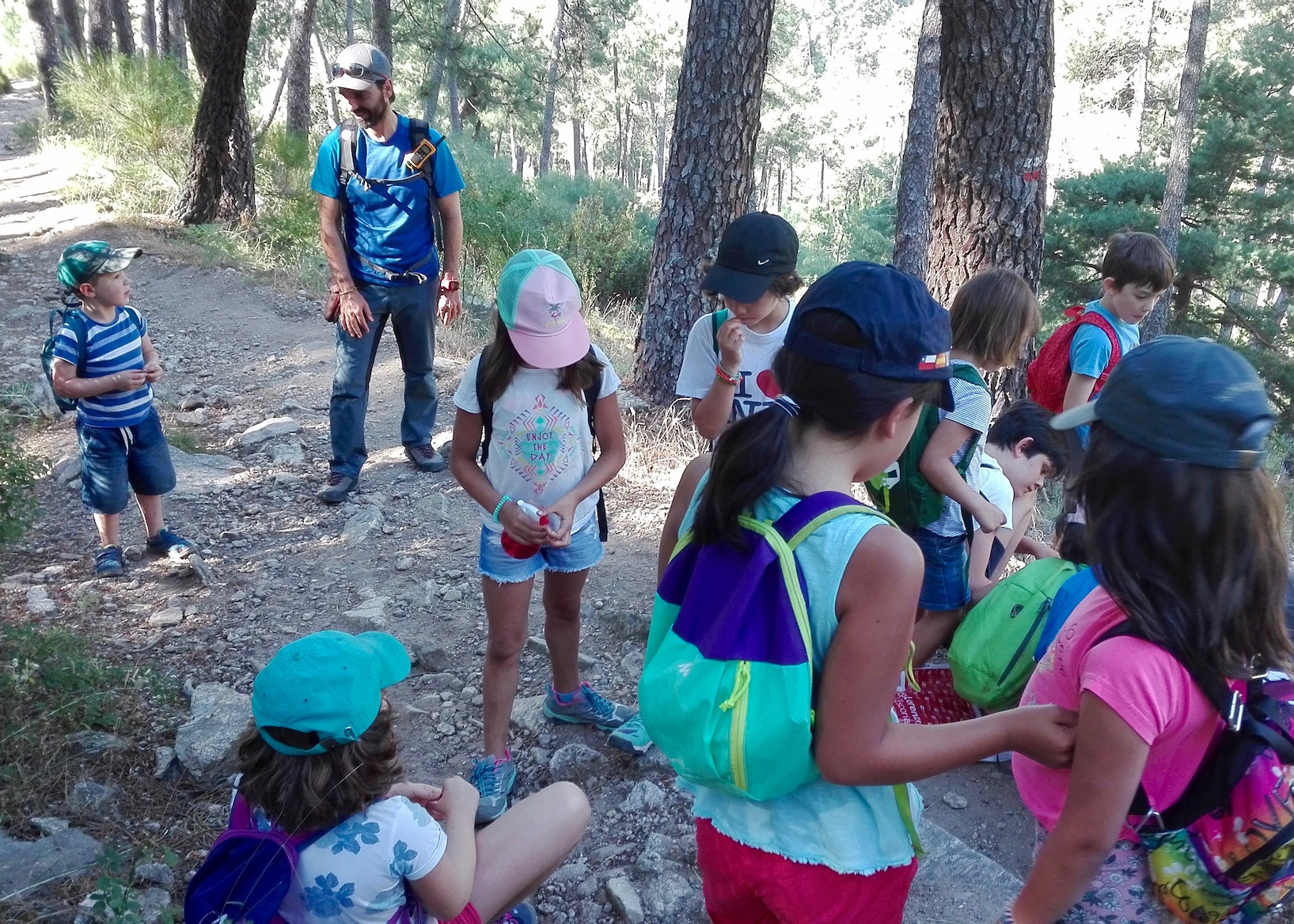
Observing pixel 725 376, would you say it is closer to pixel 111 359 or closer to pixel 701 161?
pixel 111 359

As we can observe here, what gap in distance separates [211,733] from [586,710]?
117 cm

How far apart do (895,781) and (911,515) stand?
1.70m

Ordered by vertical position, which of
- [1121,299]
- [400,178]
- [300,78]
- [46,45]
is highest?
[46,45]

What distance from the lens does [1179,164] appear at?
14.1 meters

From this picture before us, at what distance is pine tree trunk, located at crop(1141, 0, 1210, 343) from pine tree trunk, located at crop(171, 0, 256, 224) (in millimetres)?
12212

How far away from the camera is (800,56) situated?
62.9 meters

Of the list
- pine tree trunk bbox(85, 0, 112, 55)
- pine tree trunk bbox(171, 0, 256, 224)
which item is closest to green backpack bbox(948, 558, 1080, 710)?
pine tree trunk bbox(171, 0, 256, 224)

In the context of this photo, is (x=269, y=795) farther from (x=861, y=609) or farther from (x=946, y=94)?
(x=946, y=94)

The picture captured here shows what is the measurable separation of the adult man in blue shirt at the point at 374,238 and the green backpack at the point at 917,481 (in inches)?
112

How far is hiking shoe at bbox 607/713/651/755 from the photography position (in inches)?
116

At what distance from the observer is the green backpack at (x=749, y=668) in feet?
4.28

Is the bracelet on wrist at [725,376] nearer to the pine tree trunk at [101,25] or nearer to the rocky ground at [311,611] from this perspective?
the rocky ground at [311,611]

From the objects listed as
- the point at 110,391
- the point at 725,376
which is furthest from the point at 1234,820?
the point at 110,391

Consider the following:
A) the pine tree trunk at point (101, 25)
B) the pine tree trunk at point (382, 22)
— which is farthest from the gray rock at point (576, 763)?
the pine tree trunk at point (101, 25)
